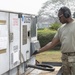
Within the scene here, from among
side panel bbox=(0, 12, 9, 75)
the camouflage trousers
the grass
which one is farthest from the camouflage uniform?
the grass

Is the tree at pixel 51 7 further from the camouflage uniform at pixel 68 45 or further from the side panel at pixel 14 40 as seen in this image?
the side panel at pixel 14 40

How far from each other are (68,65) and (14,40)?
3.41 ft

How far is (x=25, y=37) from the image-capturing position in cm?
548

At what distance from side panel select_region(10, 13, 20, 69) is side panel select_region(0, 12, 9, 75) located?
0.60 ft

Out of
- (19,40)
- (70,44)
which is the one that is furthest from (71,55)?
(19,40)

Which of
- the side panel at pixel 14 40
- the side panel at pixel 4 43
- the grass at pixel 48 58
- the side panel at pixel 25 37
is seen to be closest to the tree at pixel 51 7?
the grass at pixel 48 58

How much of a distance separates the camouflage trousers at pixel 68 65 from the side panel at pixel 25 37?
2.32 ft

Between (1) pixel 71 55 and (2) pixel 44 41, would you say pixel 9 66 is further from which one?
(2) pixel 44 41

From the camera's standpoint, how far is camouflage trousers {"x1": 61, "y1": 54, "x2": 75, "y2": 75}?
5.12 m

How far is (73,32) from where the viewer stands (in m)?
5.05

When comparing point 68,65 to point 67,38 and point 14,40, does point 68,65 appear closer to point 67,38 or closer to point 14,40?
point 67,38

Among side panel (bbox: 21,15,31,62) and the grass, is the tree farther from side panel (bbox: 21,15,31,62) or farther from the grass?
side panel (bbox: 21,15,31,62)

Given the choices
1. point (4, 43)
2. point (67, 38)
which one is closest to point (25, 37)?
point (67, 38)

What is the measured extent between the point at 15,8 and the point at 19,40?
0.74 m
